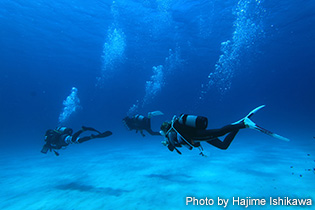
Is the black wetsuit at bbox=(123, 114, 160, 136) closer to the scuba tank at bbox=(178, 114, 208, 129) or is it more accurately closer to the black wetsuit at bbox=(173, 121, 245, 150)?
the black wetsuit at bbox=(173, 121, 245, 150)

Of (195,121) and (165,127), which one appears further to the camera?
(165,127)

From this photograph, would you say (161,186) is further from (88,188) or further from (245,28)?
(245,28)

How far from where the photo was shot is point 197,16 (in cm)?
2378

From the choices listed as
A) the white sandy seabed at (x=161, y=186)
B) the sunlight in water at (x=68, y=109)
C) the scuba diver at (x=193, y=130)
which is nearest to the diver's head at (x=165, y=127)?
the scuba diver at (x=193, y=130)

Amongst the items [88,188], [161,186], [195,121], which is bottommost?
[88,188]

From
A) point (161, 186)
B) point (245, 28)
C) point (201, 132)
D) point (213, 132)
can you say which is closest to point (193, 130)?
point (201, 132)

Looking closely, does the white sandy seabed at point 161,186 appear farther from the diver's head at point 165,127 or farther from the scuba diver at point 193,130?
the diver's head at point 165,127

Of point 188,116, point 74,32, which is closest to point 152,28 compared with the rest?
point 74,32

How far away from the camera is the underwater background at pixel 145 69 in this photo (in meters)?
6.35

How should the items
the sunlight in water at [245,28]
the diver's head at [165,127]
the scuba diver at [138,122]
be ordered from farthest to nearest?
the sunlight in water at [245,28], the scuba diver at [138,122], the diver's head at [165,127]

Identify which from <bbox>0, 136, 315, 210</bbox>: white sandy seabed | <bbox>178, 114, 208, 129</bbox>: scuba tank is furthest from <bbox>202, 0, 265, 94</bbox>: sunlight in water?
<bbox>178, 114, 208, 129</bbox>: scuba tank

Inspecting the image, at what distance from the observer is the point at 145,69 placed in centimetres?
4859

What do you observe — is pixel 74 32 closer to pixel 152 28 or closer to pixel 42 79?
pixel 152 28

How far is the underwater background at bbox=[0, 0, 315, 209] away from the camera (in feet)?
20.8
